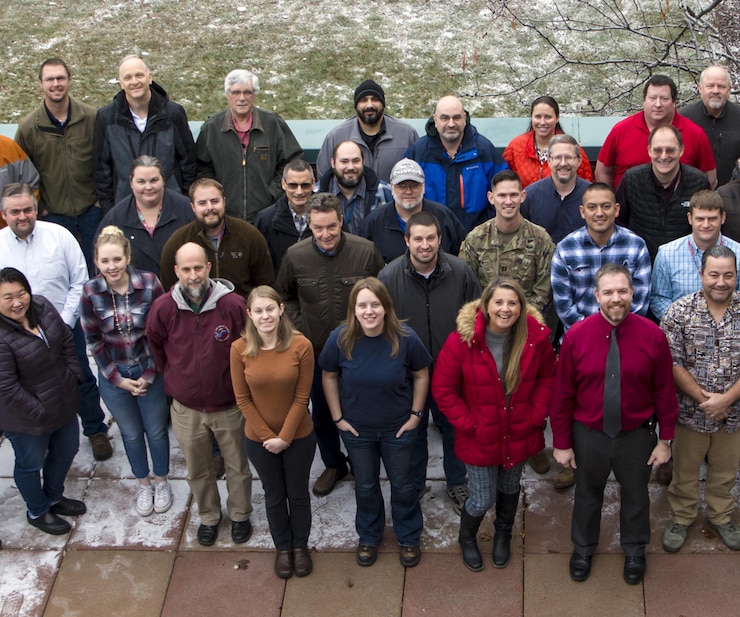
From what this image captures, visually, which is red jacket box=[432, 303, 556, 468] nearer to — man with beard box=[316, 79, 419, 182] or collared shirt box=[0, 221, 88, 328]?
man with beard box=[316, 79, 419, 182]

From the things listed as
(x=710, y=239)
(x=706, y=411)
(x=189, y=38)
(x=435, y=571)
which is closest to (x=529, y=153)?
(x=710, y=239)

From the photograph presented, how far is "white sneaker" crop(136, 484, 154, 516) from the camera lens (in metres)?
6.45

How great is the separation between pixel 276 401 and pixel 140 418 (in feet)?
4.05

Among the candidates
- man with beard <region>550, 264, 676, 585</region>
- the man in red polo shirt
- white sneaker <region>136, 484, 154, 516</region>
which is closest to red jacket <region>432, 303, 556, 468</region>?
man with beard <region>550, 264, 676, 585</region>

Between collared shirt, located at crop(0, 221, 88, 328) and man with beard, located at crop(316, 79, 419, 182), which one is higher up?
man with beard, located at crop(316, 79, 419, 182)

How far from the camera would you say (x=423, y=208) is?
21.7ft

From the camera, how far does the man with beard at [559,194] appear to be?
6.57 m

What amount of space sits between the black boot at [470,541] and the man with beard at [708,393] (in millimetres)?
1123

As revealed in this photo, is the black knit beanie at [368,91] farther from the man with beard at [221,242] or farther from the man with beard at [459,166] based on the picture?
the man with beard at [221,242]

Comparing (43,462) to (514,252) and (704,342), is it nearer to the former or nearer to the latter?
(514,252)

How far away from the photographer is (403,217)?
6.56 m

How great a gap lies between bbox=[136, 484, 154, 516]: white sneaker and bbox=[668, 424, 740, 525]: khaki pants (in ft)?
10.7

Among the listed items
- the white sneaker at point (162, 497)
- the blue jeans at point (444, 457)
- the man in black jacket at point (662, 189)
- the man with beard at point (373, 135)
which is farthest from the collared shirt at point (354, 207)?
the white sneaker at point (162, 497)

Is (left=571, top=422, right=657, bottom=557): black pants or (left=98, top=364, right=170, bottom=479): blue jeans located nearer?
(left=571, top=422, right=657, bottom=557): black pants
